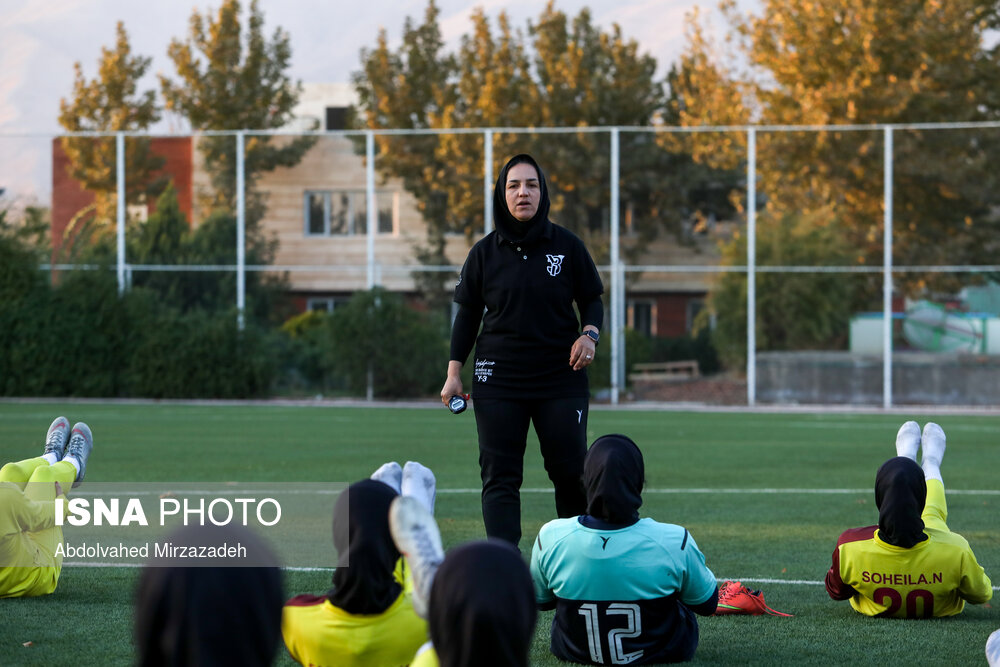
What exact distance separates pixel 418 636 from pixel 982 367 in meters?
22.4

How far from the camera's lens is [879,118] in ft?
92.5

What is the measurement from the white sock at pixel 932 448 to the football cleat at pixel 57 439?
165 inches

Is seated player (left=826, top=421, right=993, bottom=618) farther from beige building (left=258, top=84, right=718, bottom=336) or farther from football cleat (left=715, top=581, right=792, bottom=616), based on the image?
beige building (left=258, top=84, right=718, bottom=336)

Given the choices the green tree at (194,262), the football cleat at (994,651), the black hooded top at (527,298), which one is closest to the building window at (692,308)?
the green tree at (194,262)

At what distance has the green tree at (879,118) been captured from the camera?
2695 centimetres

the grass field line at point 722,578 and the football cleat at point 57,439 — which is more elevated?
the football cleat at point 57,439

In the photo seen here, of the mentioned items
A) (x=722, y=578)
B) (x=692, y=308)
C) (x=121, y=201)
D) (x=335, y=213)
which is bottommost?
(x=722, y=578)

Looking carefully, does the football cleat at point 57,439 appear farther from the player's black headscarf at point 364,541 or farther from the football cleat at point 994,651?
the football cleat at point 994,651

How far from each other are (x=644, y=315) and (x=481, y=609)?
33.2m

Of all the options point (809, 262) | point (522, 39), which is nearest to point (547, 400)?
point (809, 262)

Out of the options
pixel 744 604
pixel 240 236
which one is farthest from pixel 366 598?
pixel 240 236

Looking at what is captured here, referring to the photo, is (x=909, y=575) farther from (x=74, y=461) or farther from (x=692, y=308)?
(x=692, y=308)

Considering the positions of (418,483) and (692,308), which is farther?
(692,308)

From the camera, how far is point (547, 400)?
218 inches
